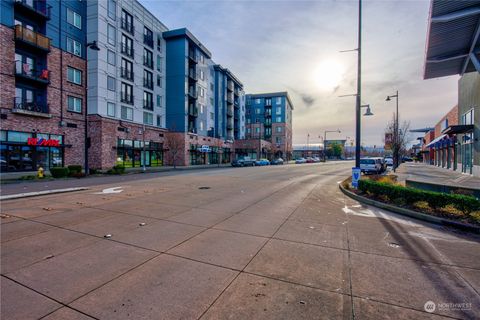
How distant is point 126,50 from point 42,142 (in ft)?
52.8

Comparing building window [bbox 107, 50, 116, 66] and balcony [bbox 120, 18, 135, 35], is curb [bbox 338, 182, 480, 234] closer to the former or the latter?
building window [bbox 107, 50, 116, 66]

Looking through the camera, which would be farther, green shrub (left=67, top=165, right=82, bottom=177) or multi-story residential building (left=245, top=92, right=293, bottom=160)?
multi-story residential building (left=245, top=92, right=293, bottom=160)

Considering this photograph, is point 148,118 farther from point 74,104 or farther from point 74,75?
point 74,75

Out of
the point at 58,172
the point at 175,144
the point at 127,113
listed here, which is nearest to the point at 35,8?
the point at 127,113

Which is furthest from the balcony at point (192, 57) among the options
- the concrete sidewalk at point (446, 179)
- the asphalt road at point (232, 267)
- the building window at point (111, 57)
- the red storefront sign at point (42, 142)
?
the asphalt road at point (232, 267)

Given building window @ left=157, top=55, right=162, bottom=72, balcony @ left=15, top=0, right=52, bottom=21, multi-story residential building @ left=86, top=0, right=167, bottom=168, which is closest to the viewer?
balcony @ left=15, top=0, right=52, bottom=21

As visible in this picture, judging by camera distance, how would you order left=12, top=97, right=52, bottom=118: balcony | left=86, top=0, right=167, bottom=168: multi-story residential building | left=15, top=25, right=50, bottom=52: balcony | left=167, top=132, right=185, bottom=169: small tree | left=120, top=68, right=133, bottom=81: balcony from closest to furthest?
left=12, top=97, right=52, bottom=118: balcony, left=15, top=25, right=50, bottom=52: balcony, left=86, top=0, right=167, bottom=168: multi-story residential building, left=120, top=68, right=133, bottom=81: balcony, left=167, top=132, right=185, bottom=169: small tree

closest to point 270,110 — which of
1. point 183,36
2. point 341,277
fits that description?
point 183,36

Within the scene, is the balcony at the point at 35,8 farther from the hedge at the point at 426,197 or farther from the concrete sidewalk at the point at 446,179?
the concrete sidewalk at the point at 446,179

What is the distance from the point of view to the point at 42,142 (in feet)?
76.2

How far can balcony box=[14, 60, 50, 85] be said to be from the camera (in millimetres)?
21923

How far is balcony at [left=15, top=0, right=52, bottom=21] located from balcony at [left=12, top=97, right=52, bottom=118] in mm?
8196

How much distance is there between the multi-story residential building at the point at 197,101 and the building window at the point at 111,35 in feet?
37.9

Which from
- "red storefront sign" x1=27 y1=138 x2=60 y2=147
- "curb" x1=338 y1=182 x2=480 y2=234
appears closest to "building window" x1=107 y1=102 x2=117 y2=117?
"red storefront sign" x1=27 y1=138 x2=60 y2=147
